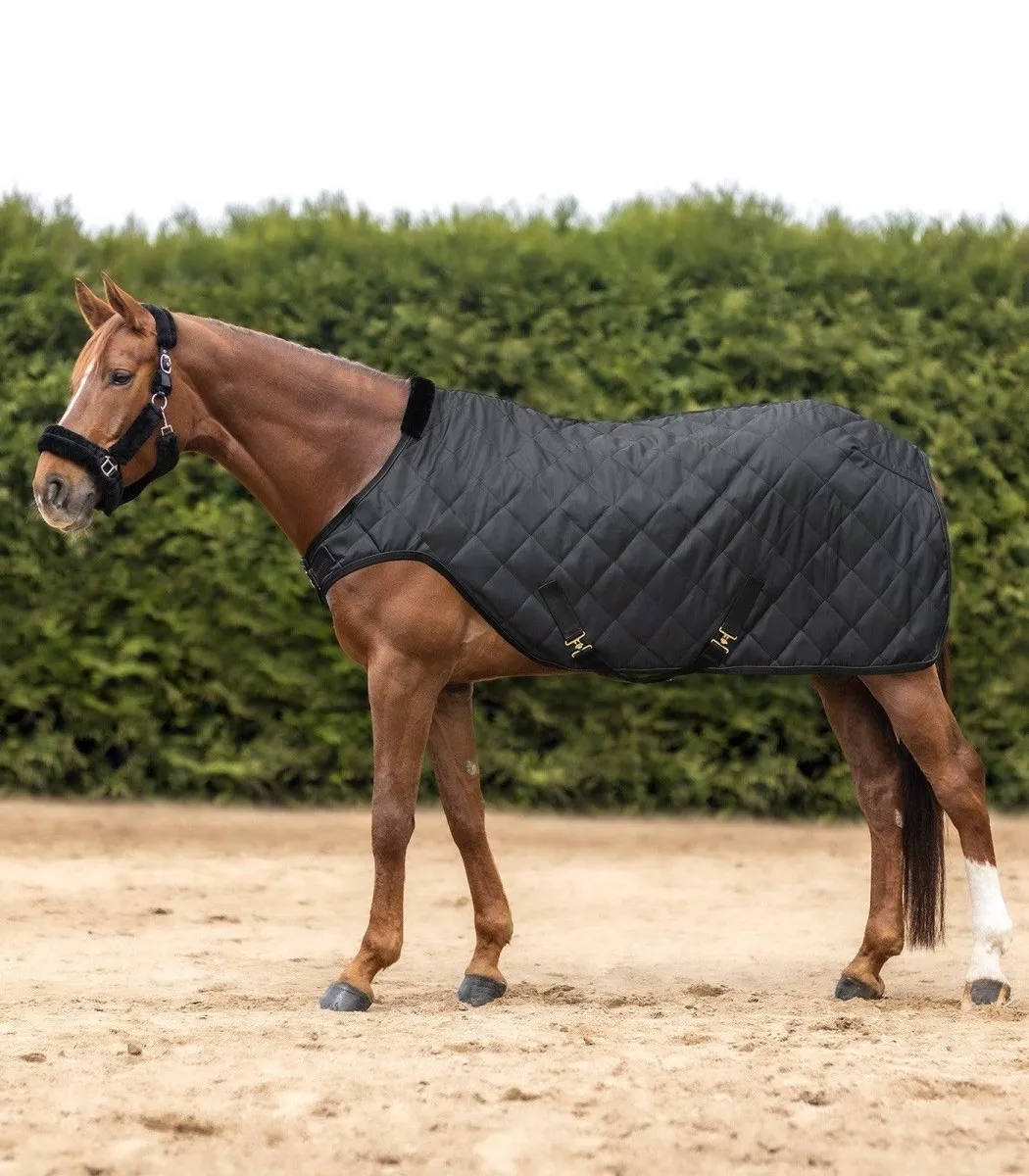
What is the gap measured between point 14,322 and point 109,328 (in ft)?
15.5

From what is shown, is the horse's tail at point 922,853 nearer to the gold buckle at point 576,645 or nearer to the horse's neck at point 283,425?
the gold buckle at point 576,645

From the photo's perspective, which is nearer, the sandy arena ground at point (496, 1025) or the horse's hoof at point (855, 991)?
the sandy arena ground at point (496, 1025)

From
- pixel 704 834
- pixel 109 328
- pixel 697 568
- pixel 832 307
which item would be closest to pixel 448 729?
pixel 697 568

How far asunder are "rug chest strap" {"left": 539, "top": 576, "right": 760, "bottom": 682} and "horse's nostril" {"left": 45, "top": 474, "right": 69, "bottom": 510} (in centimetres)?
149

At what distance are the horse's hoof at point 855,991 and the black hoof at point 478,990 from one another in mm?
1163

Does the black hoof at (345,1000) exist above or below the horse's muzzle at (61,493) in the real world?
below

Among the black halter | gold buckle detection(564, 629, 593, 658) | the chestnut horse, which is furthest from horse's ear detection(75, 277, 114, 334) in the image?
gold buckle detection(564, 629, 593, 658)

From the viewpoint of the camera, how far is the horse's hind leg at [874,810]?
17.1 feet

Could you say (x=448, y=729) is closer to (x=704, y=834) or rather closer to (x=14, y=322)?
(x=704, y=834)

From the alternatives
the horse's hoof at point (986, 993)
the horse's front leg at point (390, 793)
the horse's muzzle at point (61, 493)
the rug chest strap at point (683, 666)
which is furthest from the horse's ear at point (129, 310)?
the horse's hoof at point (986, 993)

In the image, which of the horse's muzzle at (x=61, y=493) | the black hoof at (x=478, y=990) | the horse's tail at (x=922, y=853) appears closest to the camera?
the horse's muzzle at (x=61, y=493)

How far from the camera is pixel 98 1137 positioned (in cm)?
339

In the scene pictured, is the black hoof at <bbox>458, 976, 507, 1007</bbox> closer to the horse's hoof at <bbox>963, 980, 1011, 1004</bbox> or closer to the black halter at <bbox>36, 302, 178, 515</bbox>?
the horse's hoof at <bbox>963, 980, 1011, 1004</bbox>

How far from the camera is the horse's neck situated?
193 inches
